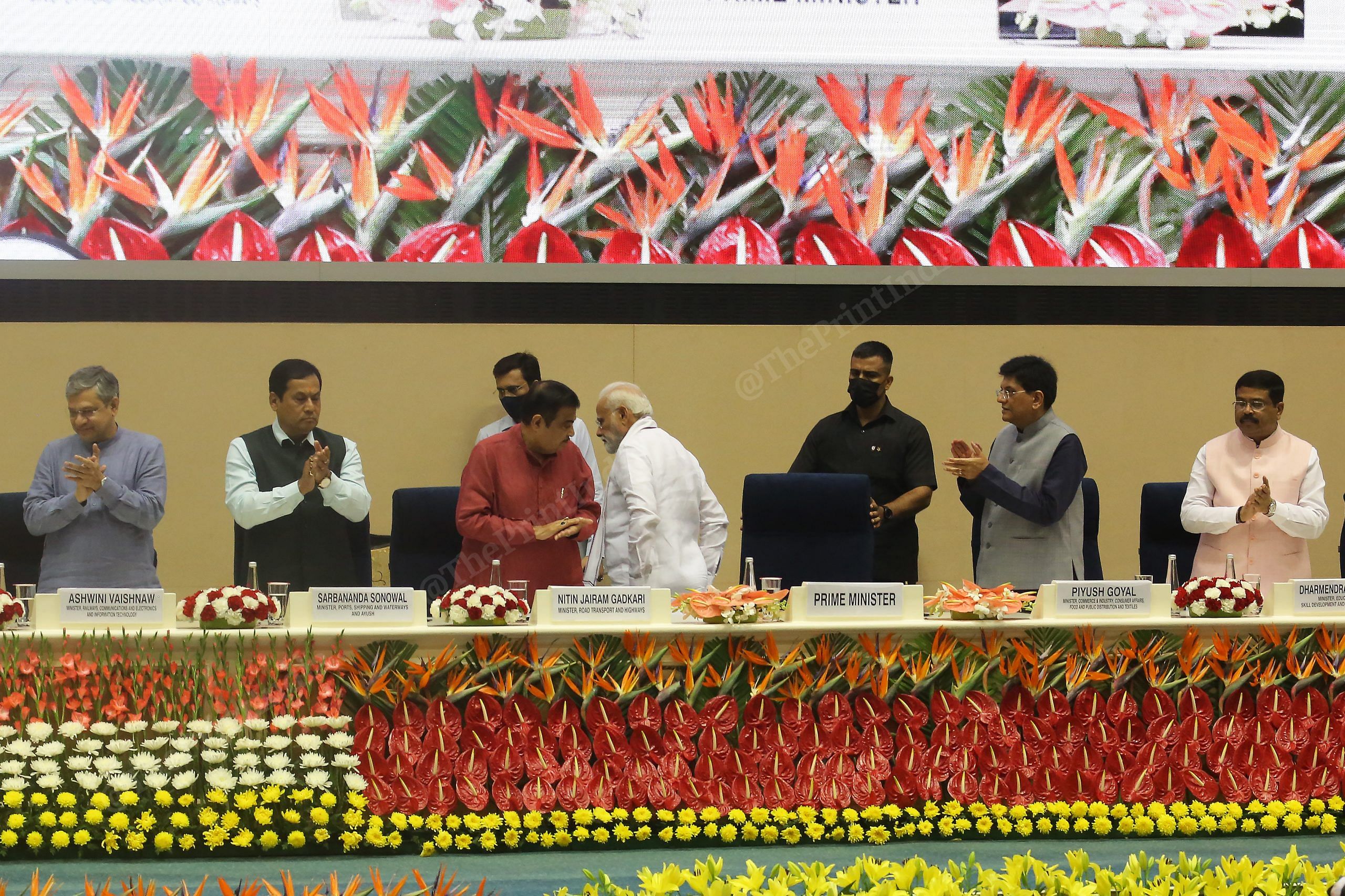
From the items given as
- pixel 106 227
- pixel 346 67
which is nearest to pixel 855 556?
pixel 346 67

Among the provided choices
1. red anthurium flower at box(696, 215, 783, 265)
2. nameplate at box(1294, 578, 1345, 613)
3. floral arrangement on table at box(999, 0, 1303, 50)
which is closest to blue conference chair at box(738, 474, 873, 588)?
nameplate at box(1294, 578, 1345, 613)

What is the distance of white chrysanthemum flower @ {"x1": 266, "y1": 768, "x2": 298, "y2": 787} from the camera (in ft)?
8.36

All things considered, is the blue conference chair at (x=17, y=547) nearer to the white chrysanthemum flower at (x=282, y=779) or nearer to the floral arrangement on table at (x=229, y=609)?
the floral arrangement on table at (x=229, y=609)

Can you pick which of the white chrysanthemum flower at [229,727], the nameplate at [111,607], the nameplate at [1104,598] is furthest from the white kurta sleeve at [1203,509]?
the nameplate at [111,607]

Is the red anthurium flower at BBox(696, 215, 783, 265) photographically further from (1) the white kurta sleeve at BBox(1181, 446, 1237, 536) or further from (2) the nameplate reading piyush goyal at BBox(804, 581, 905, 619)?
(2) the nameplate reading piyush goyal at BBox(804, 581, 905, 619)

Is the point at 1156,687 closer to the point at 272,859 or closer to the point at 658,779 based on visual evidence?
the point at 658,779

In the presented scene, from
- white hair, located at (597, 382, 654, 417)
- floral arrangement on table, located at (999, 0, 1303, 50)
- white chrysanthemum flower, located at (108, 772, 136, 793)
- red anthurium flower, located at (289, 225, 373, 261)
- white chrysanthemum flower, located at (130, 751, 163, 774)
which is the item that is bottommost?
white chrysanthemum flower, located at (108, 772, 136, 793)

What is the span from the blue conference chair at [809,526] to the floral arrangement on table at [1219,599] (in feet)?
3.49

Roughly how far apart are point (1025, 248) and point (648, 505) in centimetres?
275

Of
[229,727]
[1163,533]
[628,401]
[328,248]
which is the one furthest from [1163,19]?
[229,727]

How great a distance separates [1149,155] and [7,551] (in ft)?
15.0

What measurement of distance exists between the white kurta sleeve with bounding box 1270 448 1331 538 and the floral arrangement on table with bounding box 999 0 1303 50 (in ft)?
8.25

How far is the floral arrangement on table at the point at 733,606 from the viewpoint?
9.18 ft

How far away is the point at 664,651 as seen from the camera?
2.80m
